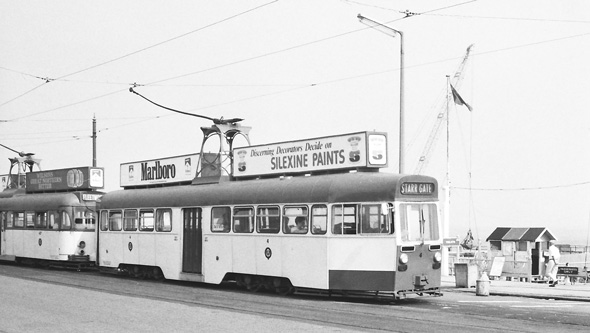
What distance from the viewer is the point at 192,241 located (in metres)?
26.0

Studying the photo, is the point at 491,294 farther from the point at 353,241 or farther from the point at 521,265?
the point at 521,265

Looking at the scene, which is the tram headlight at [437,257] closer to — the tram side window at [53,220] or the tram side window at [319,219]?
the tram side window at [319,219]

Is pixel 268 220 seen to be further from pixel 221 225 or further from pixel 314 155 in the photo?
pixel 221 225

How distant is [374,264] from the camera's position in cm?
1991

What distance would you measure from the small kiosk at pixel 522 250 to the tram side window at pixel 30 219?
71.1ft

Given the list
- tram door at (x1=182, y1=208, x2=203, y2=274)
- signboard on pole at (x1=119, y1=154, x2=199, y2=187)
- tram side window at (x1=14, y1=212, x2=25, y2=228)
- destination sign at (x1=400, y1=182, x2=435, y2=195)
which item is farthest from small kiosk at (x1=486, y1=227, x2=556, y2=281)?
tram side window at (x1=14, y1=212, x2=25, y2=228)

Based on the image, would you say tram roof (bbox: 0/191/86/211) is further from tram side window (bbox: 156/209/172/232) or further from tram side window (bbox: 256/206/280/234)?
tram side window (bbox: 256/206/280/234)

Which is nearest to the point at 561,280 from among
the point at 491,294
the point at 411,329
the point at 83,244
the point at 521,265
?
the point at 521,265

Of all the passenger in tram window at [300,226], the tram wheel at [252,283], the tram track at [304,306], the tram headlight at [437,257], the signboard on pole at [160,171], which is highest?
the signboard on pole at [160,171]

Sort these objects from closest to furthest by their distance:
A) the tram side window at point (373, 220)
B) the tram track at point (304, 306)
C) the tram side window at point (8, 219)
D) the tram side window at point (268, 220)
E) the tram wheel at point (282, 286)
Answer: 1. the tram track at point (304, 306)
2. the tram side window at point (373, 220)
3. the tram wheel at point (282, 286)
4. the tram side window at point (268, 220)
5. the tram side window at point (8, 219)

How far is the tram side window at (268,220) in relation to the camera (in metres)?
22.4

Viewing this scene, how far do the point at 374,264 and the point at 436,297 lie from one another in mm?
3175

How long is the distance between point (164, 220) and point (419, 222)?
10.1m

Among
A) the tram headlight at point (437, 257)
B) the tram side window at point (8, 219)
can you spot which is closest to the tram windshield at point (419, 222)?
the tram headlight at point (437, 257)
